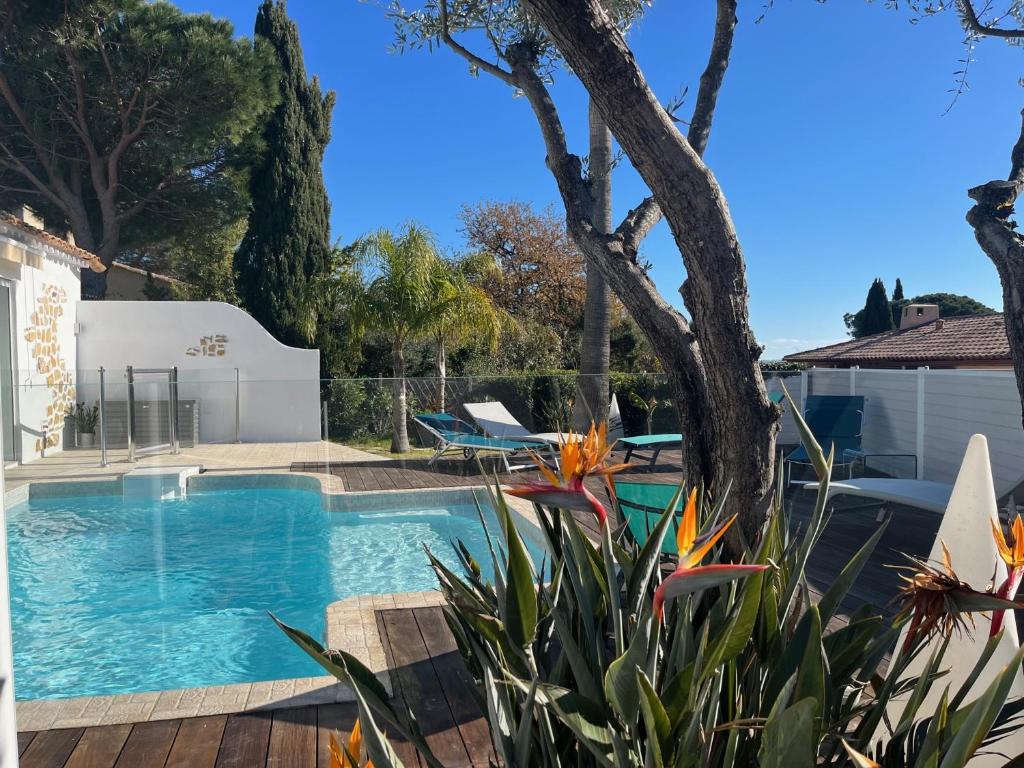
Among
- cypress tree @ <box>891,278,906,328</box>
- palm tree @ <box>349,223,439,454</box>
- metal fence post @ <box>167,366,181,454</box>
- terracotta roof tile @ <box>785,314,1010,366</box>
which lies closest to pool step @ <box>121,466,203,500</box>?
metal fence post @ <box>167,366,181,454</box>

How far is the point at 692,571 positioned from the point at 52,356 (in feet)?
41.8

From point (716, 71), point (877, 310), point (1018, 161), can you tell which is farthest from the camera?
point (877, 310)

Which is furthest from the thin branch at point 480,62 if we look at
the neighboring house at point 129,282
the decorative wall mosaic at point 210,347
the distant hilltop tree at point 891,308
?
the distant hilltop tree at point 891,308

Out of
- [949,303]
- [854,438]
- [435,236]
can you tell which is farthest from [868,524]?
[949,303]

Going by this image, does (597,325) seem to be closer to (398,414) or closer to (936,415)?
(398,414)

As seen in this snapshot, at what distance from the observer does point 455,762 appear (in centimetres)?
266

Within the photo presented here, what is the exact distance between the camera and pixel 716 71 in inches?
109

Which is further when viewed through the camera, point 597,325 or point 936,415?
point 597,325

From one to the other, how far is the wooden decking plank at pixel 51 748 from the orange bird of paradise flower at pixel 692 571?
2667 mm

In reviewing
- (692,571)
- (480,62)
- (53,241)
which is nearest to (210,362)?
(53,241)

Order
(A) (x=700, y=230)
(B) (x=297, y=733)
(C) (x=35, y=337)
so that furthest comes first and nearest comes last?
1. (C) (x=35, y=337)
2. (B) (x=297, y=733)
3. (A) (x=700, y=230)

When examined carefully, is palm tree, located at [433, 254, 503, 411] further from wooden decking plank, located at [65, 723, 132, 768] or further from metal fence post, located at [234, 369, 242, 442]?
wooden decking plank, located at [65, 723, 132, 768]

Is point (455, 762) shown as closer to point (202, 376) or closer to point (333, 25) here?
point (202, 376)

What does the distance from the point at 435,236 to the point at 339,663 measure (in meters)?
11.6
